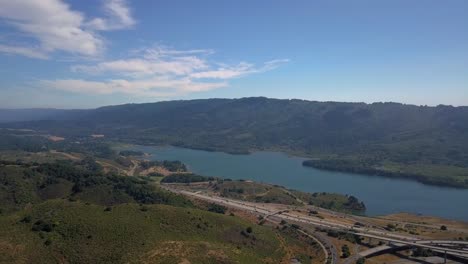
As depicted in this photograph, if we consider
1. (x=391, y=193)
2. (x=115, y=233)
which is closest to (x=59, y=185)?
(x=115, y=233)

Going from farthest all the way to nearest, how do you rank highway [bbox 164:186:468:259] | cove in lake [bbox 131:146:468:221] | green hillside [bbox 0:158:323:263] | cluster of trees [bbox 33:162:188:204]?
cove in lake [bbox 131:146:468:221]
cluster of trees [bbox 33:162:188:204]
highway [bbox 164:186:468:259]
green hillside [bbox 0:158:323:263]

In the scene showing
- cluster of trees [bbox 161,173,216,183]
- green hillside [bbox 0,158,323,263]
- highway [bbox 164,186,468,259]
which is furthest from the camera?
cluster of trees [bbox 161,173,216,183]

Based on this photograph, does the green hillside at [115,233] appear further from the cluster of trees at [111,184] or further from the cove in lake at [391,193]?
the cove in lake at [391,193]

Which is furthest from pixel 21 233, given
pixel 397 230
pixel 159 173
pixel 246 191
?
pixel 159 173

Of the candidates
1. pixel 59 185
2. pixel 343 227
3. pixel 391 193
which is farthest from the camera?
pixel 391 193

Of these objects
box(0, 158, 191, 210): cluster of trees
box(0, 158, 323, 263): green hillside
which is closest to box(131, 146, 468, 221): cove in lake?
box(0, 158, 323, 263): green hillside

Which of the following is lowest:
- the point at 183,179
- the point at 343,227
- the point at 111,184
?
the point at 183,179

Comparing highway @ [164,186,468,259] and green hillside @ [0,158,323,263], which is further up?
green hillside @ [0,158,323,263]

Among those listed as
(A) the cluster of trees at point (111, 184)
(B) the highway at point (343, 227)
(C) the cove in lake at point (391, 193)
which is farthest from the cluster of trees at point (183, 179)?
(A) the cluster of trees at point (111, 184)

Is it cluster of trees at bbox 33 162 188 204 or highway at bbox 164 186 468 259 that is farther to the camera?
cluster of trees at bbox 33 162 188 204

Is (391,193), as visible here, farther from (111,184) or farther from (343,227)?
(111,184)

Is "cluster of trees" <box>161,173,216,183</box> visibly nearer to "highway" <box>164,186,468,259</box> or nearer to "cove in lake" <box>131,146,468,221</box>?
"cove in lake" <box>131,146,468,221</box>

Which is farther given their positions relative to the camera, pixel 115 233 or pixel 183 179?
pixel 183 179
